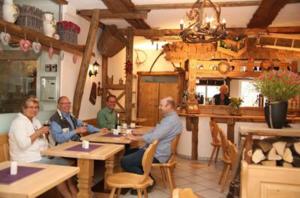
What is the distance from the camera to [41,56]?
418 centimetres

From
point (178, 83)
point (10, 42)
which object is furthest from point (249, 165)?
point (178, 83)

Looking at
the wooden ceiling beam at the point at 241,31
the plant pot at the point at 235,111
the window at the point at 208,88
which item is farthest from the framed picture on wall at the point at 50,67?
the window at the point at 208,88

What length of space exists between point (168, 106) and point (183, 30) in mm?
911

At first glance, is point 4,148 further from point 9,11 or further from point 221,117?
point 221,117

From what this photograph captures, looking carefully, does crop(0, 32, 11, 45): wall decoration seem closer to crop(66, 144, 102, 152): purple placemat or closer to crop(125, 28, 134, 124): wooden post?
crop(66, 144, 102, 152): purple placemat

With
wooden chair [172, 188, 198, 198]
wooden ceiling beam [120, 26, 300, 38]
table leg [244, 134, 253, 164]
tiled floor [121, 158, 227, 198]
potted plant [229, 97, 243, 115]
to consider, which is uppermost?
wooden ceiling beam [120, 26, 300, 38]

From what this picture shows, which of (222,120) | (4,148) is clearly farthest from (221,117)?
(4,148)

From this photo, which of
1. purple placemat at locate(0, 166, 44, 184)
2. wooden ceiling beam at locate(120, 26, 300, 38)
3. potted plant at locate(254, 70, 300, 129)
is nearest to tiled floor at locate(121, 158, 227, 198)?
purple placemat at locate(0, 166, 44, 184)

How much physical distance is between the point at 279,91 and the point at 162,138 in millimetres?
1678

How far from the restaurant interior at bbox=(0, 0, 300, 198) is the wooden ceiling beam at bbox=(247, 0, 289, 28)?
16 millimetres

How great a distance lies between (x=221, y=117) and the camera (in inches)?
236

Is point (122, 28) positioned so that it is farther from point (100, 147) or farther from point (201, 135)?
point (100, 147)

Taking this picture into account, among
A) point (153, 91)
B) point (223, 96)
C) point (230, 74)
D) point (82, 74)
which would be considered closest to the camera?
point (82, 74)

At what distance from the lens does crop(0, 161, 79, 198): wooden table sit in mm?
1865
